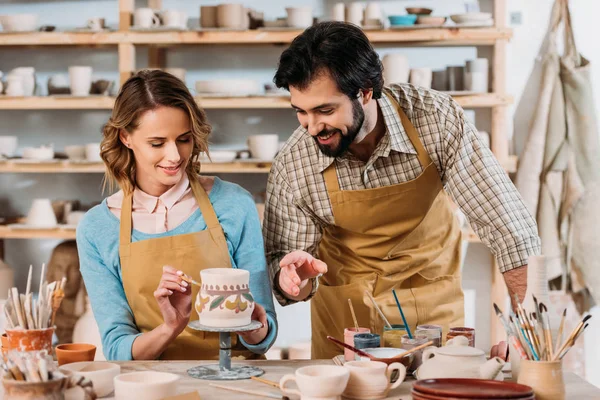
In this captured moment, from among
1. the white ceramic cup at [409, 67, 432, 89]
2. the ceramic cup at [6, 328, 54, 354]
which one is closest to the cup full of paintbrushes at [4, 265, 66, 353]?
the ceramic cup at [6, 328, 54, 354]

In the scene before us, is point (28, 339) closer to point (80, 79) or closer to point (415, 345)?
point (415, 345)

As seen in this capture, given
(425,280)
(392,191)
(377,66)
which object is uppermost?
(377,66)

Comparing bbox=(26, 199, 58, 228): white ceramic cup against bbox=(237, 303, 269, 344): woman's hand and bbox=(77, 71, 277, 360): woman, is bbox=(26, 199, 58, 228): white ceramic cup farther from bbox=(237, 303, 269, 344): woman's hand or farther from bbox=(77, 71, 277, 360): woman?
bbox=(237, 303, 269, 344): woman's hand

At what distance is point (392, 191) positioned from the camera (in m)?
2.53

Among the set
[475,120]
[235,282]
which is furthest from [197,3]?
[235,282]

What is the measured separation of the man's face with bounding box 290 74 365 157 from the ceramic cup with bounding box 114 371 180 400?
91 centimetres

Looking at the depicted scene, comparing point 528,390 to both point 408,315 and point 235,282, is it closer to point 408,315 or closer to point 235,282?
point 235,282

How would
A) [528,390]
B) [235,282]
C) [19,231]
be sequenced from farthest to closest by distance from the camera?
[19,231], [235,282], [528,390]

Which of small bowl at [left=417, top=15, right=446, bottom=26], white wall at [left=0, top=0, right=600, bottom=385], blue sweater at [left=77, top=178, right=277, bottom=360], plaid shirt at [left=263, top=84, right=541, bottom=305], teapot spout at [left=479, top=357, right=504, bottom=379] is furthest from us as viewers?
white wall at [left=0, top=0, right=600, bottom=385]

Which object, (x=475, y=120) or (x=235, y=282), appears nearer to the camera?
(x=235, y=282)

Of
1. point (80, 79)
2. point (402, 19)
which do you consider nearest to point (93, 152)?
point (80, 79)

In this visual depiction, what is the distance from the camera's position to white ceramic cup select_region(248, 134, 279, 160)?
405cm

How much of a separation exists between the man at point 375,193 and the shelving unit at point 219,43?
146 cm

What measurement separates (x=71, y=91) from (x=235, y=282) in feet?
8.62
